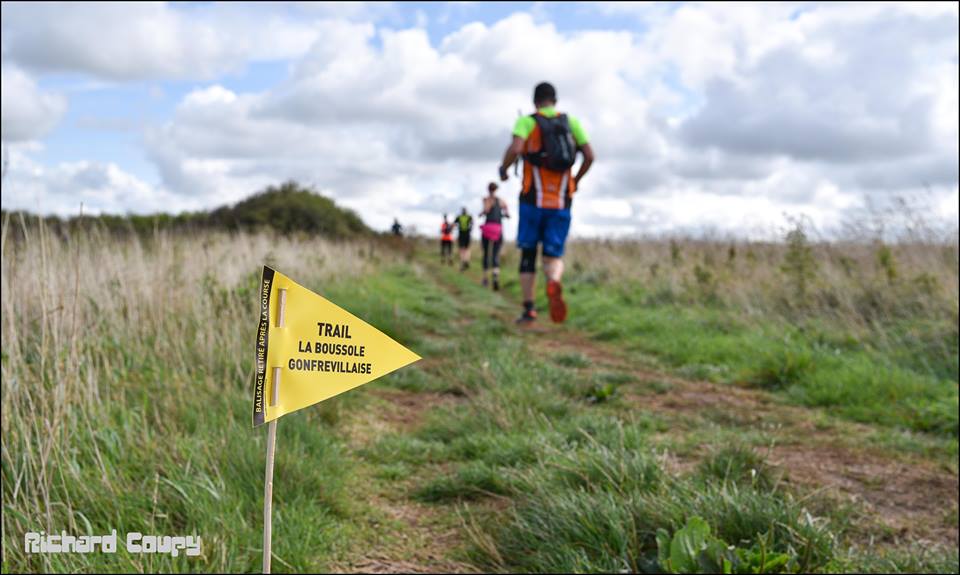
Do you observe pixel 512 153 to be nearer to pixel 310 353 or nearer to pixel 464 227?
pixel 310 353

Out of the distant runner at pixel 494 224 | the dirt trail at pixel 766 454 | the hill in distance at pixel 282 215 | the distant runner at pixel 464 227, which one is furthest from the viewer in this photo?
the hill in distance at pixel 282 215

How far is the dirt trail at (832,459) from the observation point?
3043 millimetres

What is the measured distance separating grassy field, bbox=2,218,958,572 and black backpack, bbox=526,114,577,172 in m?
1.76

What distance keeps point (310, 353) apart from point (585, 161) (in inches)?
271

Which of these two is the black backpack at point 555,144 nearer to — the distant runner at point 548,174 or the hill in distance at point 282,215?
the distant runner at point 548,174

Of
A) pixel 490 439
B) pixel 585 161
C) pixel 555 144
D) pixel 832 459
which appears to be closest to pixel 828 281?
pixel 585 161

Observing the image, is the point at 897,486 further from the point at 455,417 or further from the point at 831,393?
the point at 455,417

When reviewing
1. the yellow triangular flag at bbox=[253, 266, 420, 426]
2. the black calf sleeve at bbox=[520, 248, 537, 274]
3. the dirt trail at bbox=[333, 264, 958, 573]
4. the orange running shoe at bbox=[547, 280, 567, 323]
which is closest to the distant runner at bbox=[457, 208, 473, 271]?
the black calf sleeve at bbox=[520, 248, 537, 274]

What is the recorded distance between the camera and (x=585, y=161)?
25.4ft

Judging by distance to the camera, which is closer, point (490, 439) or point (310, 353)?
point (310, 353)

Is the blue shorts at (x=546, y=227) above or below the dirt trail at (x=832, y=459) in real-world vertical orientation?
above

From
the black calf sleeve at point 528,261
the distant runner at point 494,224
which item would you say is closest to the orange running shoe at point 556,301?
the black calf sleeve at point 528,261

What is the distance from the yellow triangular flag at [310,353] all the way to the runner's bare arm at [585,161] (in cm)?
680

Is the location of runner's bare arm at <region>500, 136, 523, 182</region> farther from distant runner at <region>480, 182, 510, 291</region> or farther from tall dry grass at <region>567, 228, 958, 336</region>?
distant runner at <region>480, 182, 510, 291</region>
